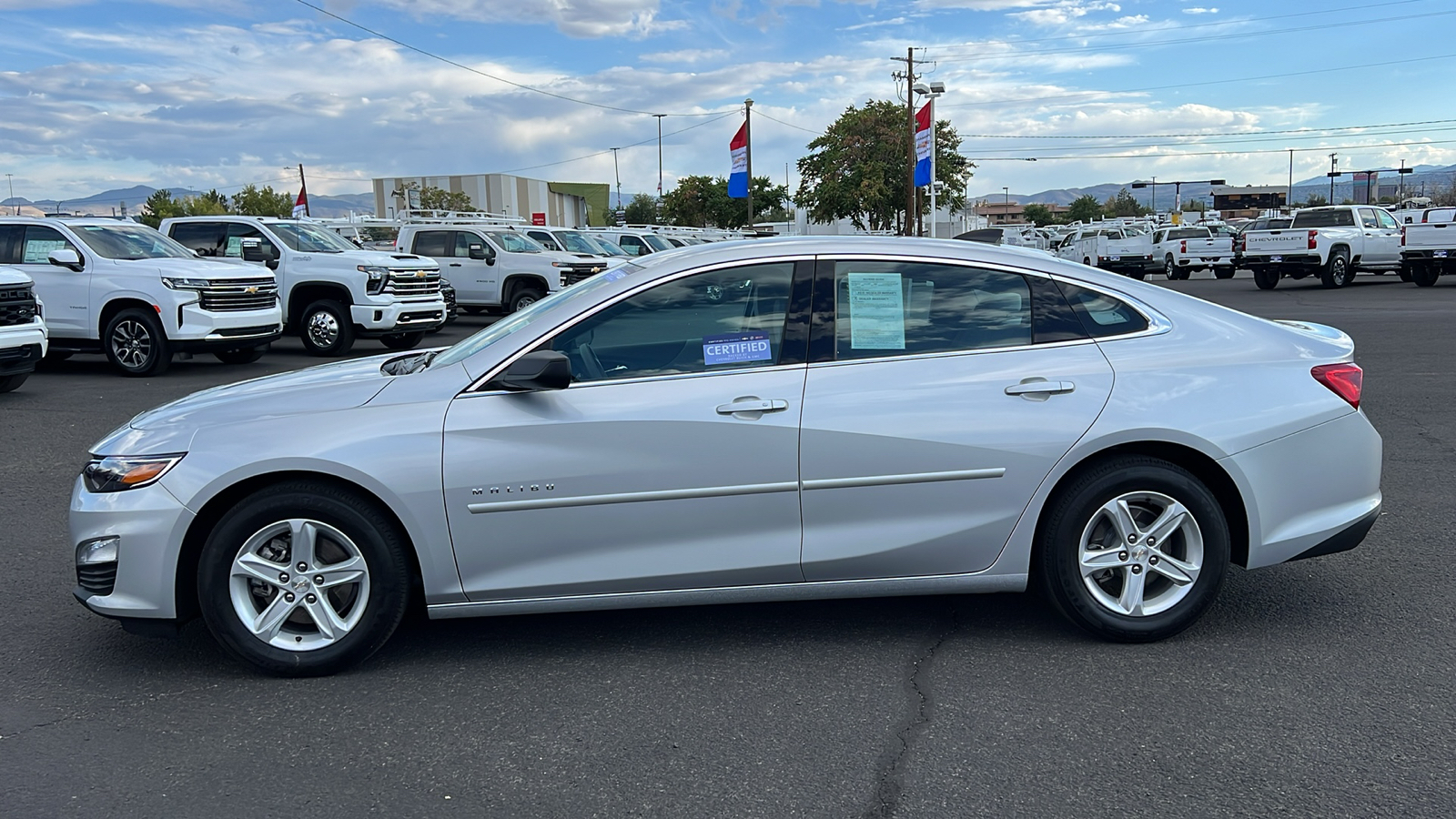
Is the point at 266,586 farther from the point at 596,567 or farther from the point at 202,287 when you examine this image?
the point at 202,287

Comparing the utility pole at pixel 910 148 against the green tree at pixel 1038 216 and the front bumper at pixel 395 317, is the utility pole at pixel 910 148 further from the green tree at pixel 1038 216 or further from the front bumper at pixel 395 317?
the green tree at pixel 1038 216

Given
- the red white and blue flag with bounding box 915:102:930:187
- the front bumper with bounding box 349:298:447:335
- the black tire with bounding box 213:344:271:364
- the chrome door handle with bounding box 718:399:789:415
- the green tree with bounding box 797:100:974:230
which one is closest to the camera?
the chrome door handle with bounding box 718:399:789:415

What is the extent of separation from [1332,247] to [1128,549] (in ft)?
91.4

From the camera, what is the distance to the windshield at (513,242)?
72.3 feet

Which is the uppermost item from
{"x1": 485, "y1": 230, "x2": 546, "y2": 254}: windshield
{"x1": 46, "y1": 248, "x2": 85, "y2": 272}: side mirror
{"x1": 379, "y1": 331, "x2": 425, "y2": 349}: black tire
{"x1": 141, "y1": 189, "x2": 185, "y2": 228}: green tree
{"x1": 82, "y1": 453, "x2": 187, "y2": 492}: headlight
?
{"x1": 141, "y1": 189, "x2": 185, "y2": 228}: green tree

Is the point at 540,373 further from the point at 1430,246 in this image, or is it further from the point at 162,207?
the point at 162,207

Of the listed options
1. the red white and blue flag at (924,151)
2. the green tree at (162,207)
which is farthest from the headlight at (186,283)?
the green tree at (162,207)

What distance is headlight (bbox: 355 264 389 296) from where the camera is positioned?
1677 cm

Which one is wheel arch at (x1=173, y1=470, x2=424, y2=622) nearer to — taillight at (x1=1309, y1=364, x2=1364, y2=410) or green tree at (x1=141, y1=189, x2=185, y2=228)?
taillight at (x1=1309, y1=364, x2=1364, y2=410)

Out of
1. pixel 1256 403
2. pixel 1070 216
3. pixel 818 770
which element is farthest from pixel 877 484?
pixel 1070 216

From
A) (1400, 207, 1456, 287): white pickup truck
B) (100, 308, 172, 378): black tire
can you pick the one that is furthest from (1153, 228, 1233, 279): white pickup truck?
(100, 308, 172, 378): black tire

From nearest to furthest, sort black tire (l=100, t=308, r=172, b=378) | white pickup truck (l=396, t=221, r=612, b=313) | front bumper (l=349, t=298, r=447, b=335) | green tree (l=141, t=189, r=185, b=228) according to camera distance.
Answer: black tire (l=100, t=308, r=172, b=378) < front bumper (l=349, t=298, r=447, b=335) < white pickup truck (l=396, t=221, r=612, b=313) < green tree (l=141, t=189, r=185, b=228)

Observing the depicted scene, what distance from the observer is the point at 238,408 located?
436cm

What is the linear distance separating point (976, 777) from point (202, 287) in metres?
12.9
